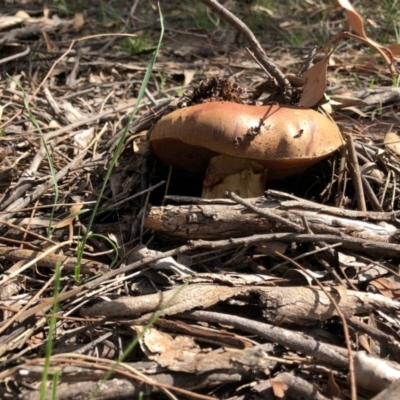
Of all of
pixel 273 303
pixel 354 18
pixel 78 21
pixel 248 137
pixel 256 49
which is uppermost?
pixel 354 18

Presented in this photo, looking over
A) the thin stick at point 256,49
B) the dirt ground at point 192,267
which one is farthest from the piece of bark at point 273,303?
the thin stick at point 256,49

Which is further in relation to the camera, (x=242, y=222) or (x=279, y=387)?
(x=242, y=222)

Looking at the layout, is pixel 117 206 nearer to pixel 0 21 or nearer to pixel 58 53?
pixel 58 53

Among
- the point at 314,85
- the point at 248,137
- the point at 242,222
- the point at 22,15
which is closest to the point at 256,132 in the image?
the point at 248,137

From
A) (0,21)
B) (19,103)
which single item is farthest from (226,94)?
(0,21)

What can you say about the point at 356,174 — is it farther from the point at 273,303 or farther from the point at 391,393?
the point at 391,393

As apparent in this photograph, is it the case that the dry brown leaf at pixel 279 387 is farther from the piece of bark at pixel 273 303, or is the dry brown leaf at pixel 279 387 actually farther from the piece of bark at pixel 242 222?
the piece of bark at pixel 242 222
